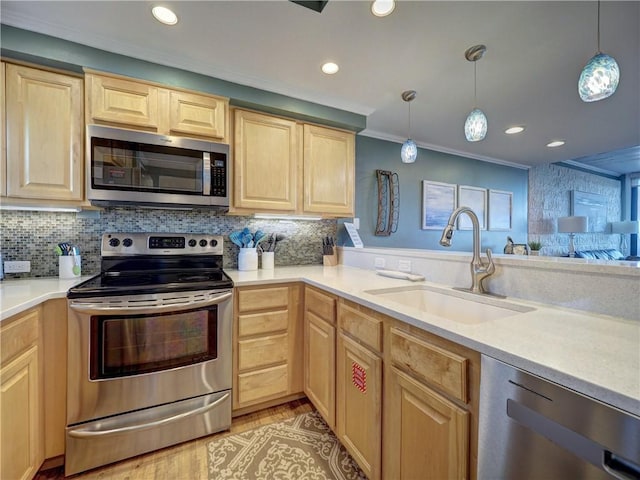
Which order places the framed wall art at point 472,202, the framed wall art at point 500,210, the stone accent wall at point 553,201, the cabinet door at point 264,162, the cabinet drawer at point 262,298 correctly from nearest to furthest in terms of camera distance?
1. the cabinet drawer at point 262,298
2. the cabinet door at point 264,162
3. the framed wall art at point 472,202
4. the framed wall art at point 500,210
5. the stone accent wall at point 553,201

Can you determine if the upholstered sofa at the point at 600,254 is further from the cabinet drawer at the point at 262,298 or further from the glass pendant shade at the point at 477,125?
the cabinet drawer at the point at 262,298

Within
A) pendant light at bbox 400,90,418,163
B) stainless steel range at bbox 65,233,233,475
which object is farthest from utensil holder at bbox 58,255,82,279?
pendant light at bbox 400,90,418,163

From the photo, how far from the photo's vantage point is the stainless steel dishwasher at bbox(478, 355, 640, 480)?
1.76 ft

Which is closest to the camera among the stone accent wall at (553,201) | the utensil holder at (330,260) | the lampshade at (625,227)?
the utensil holder at (330,260)

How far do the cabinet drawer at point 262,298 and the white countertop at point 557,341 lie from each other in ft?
2.16

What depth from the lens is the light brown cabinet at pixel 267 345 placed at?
1.76 meters

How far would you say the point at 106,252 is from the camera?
72.0 inches

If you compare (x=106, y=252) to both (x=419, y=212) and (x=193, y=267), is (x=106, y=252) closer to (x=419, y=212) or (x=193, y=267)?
(x=193, y=267)

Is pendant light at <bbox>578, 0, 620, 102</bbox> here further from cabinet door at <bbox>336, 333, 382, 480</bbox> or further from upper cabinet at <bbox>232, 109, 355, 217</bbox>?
upper cabinet at <bbox>232, 109, 355, 217</bbox>

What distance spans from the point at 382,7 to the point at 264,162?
121 centimetres

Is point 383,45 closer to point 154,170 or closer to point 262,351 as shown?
point 154,170

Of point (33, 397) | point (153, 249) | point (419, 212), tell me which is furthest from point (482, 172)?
point (33, 397)

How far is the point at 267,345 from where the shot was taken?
1.83 metres

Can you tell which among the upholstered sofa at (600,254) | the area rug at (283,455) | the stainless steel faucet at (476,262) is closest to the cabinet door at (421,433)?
the area rug at (283,455)
